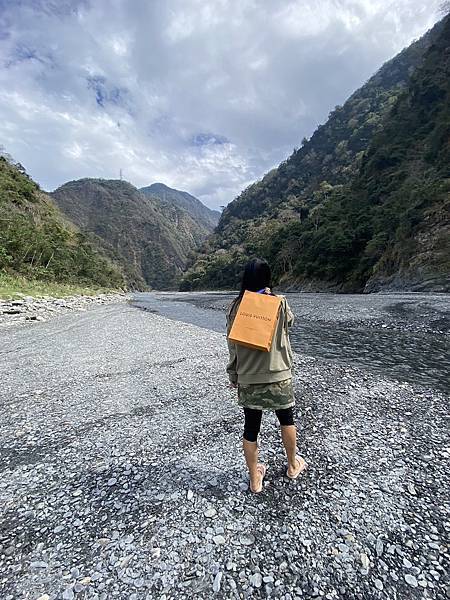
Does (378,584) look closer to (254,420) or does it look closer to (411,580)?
(411,580)

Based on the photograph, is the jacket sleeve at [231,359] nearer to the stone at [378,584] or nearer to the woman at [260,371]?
the woman at [260,371]

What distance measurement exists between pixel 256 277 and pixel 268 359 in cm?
77

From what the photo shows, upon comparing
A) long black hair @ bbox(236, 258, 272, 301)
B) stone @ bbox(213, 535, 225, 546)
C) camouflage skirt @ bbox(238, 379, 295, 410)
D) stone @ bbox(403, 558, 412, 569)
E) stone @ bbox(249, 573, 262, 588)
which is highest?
long black hair @ bbox(236, 258, 272, 301)

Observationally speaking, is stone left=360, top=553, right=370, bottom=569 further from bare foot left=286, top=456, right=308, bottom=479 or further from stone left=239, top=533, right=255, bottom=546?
bare foot left=286, top=456, right=308, bottom=479

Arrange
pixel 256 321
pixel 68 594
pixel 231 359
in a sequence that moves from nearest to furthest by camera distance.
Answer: pixel 68 594 < pixel 256 321 < pixel 231 359

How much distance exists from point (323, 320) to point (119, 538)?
14.3m

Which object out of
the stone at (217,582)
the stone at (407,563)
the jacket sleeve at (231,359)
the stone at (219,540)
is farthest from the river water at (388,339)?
the stone at (217,582)

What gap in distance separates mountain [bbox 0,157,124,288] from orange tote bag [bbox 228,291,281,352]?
3534 centimetres

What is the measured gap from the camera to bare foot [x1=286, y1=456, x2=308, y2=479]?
3514mm

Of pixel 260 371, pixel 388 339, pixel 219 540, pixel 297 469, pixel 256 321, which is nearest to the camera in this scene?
pixel 219 540

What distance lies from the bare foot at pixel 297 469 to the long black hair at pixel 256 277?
1.99m

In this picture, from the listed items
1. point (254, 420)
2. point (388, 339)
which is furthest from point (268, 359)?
point (388, 339)

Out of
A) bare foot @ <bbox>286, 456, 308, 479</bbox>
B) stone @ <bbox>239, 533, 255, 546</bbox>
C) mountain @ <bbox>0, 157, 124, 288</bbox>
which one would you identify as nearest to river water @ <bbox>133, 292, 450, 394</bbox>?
bare foot @ <bbox>286, 456, 308, 479</bbox>

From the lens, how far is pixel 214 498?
10.7ft
